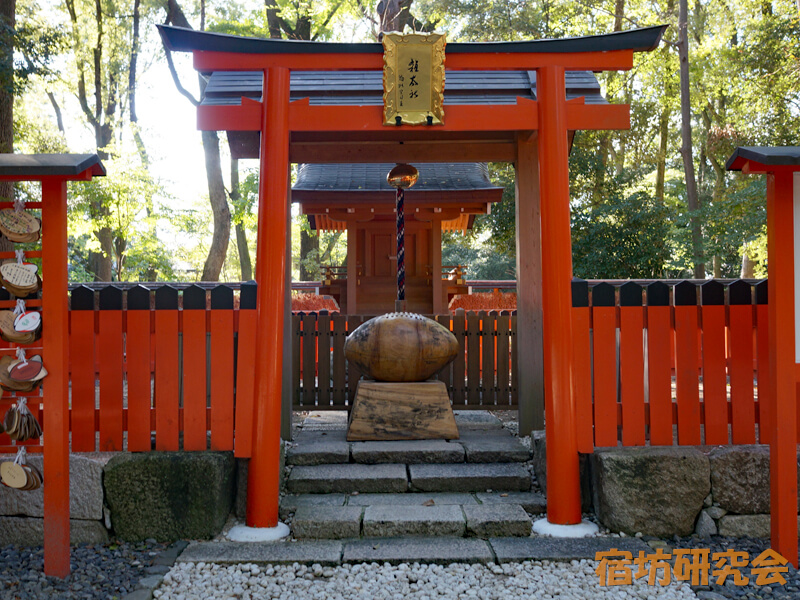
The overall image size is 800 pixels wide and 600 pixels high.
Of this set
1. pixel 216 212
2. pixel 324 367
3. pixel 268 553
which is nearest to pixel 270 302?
pixel 268 553

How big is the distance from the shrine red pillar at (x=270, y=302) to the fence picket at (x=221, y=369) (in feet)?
Answer: 0.74

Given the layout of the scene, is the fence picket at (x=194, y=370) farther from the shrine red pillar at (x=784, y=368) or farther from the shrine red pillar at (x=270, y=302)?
the shrine red pillar at (x=784, y=368)

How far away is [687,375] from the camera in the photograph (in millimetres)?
4102

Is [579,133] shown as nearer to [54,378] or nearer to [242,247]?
[242,247]

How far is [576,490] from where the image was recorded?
392 cm

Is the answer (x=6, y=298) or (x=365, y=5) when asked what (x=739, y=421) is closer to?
(x=6, y=298)

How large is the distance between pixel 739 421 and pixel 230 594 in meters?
3.44

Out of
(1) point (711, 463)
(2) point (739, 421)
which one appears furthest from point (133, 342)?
(2) point (739, 421)

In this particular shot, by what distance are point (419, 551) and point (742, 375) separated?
98.2 inches

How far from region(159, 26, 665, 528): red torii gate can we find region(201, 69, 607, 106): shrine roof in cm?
100

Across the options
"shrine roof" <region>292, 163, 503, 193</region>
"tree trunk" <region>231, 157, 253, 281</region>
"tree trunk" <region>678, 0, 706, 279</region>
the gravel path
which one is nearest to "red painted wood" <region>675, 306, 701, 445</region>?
the gravel path

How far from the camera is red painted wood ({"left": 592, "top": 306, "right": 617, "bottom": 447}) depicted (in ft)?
13.4

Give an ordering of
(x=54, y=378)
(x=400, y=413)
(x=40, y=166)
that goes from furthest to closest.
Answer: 1. (x=400, y=413)
2. (x=54, y=378)
3. (x=40, y=166)

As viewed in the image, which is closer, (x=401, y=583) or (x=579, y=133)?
(x=401, y=583)
